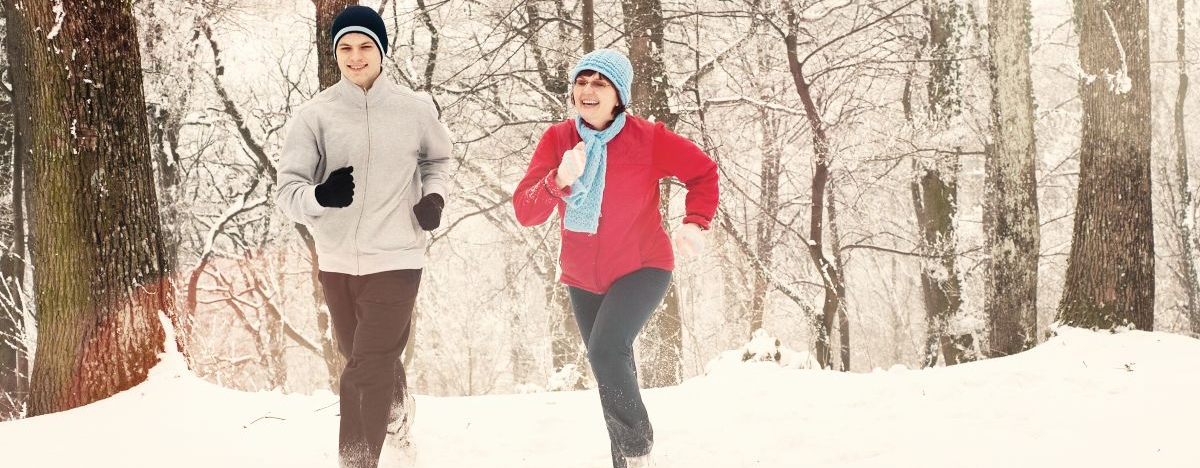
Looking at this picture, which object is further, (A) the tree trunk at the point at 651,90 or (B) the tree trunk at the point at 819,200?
(B) the tree trunk at the point at 819,200

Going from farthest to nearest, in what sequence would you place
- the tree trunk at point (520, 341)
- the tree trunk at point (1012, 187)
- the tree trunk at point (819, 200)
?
the tree trunk at point (520, 341)
the tree trunk at point (819, 200)
the tree trunk at point (1012, 187)

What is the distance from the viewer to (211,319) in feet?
61.2

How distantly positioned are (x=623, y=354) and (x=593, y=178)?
29.3 inches

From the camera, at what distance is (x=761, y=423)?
15.0 feet

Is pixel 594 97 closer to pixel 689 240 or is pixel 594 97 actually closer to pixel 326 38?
pixel 689 240

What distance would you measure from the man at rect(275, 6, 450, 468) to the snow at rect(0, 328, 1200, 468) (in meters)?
0.69

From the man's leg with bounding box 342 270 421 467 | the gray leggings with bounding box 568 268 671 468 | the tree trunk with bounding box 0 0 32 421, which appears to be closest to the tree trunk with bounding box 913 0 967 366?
the gray leggings with bounding box 568 268 671 468

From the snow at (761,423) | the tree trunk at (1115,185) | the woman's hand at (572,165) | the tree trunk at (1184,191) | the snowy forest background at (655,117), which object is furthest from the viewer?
the tree trunk at (1184,191)

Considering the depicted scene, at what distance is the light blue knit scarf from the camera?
133 inches

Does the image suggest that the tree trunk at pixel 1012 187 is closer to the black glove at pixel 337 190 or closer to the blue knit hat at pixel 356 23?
the blue knit hat at pixel 356 23

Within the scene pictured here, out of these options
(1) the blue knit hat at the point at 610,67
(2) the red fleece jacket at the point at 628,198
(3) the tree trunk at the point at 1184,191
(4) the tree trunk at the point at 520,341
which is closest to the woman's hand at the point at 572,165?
(2) the red fleece jacket at the point at 628,198

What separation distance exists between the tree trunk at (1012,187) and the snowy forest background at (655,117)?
0.03 metres

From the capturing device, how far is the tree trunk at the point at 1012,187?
7266 millimetres

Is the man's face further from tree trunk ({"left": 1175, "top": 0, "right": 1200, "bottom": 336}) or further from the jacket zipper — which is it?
tree trunk ({"left": 1175, "top": 0, "right": 1200, "bottom": 336})
